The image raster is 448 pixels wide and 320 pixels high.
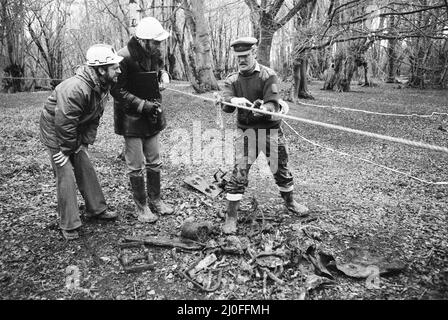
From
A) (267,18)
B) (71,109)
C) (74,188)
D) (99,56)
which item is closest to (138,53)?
(99,56)

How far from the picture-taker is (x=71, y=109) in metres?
3.80

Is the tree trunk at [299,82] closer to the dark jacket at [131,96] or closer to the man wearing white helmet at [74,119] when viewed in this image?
the dark jacket at [131,96]

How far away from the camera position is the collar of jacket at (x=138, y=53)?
4.21 metres

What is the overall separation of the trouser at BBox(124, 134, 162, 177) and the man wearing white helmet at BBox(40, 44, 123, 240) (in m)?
0.52

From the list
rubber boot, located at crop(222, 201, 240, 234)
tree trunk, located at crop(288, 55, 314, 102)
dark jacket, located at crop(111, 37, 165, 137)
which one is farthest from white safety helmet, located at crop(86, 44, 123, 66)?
tree trunk, located at crop(288, 55, 314, 102)

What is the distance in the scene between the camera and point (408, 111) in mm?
14242

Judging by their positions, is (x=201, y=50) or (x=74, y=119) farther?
(x=201, y=50)

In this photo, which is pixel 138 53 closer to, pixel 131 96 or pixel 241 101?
pixel 131 96

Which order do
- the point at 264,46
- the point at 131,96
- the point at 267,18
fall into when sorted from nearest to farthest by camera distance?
the point at 131,96 < the point at 267,18 < the point at 264,46

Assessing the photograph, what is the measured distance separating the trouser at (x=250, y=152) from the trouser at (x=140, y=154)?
3.86ft

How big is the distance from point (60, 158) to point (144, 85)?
4.66 feet

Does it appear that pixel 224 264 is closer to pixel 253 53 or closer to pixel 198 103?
pixel 253 53

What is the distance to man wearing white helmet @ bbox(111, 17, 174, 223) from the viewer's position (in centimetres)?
420
